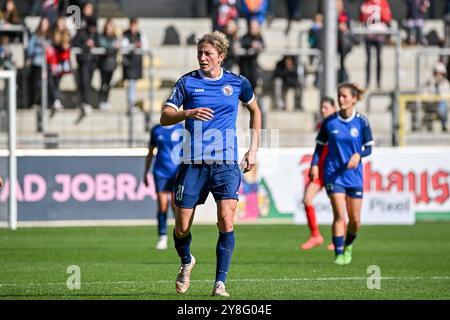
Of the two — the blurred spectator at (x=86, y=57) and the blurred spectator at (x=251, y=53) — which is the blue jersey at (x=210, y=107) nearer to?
the blurred spectator at (x=86, y=57)

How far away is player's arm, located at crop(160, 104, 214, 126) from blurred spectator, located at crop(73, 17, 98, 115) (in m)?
16.2

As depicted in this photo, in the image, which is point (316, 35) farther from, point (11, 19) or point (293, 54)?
point (11, 19)

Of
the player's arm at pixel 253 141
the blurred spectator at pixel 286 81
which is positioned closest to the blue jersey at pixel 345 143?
the player's arm at pixel 253 141

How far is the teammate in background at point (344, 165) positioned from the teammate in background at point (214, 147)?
486 centimetres

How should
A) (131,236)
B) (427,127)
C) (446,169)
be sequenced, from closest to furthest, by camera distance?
(131,236) < (446,169) < (427,127)

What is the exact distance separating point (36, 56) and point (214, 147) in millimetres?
16038

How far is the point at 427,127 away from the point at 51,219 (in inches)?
359

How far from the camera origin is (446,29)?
3291 cm

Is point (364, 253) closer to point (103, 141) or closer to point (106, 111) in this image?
point (103, 141)


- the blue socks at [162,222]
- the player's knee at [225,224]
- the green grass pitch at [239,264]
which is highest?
the player's knee at [225,224]

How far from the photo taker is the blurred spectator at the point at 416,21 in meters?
32.6

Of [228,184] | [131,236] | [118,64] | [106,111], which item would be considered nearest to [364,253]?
[131,236]

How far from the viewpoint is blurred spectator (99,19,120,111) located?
28.4m

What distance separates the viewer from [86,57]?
92.9 feet
